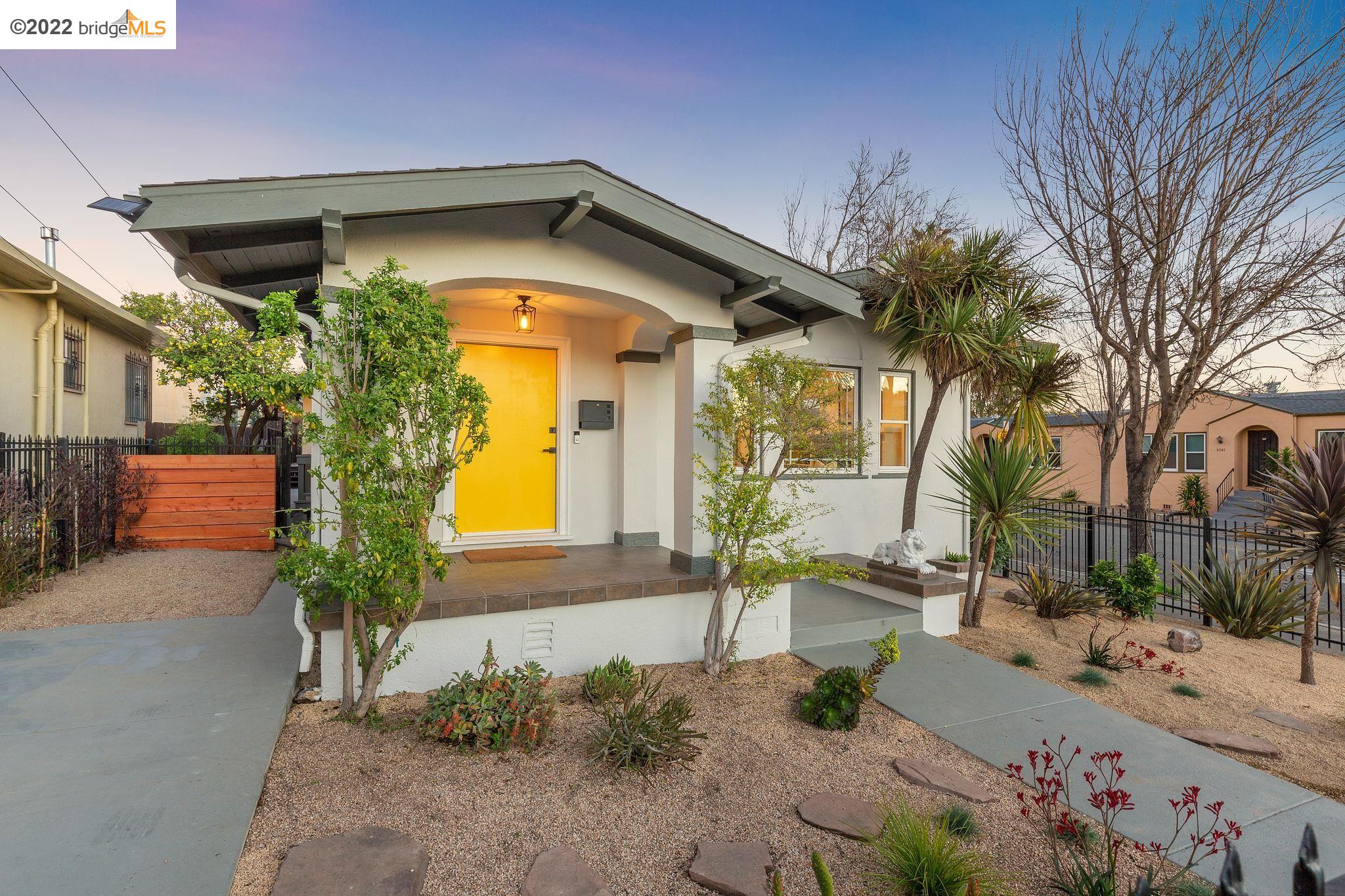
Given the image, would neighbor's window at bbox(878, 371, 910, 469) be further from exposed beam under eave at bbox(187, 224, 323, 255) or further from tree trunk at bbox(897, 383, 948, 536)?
exposed beam under eave at bbox(187, 224, 323, 255)

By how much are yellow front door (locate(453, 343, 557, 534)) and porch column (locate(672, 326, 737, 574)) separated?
68.6 inches

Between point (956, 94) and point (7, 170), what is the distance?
49.6ft

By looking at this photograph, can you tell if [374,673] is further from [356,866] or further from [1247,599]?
[1247,599]

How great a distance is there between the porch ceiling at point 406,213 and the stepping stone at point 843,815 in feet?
11.3

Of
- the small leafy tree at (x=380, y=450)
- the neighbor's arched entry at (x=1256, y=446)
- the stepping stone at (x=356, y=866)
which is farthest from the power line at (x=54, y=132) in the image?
the neighbor's arched entry at (x=1256, y=446)

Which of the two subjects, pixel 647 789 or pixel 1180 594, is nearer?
pixel 647 789

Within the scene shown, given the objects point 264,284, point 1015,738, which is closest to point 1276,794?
point 1015,738

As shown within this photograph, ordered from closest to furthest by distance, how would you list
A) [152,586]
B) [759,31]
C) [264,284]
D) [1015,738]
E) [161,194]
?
[161,194]
[1015,738]
[264,284]
[152,586]
[759,31]

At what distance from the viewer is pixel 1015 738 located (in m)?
3.75

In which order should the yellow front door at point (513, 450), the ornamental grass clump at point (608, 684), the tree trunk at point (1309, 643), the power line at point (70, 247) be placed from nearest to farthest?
1. the ornamental grass clump at point (608, 684)
2. the tree trunk at point (1309, 643)
3. the yellow front door at point (513, 450)
4. the power line at point (70, 247)

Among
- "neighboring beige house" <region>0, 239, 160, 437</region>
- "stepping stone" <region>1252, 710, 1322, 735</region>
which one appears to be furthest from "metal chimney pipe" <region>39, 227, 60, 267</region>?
"stepping stone" <region>1252, 710, 1322, 735</region>

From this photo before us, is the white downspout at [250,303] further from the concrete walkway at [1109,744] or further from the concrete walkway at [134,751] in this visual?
the concrete walkway at [1109,744]

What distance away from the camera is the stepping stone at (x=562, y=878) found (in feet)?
7.67

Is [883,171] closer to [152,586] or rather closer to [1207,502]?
[1207,502]
